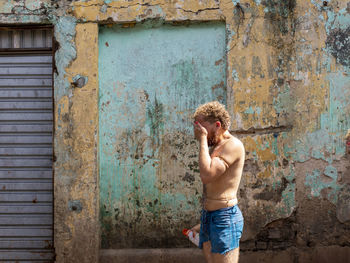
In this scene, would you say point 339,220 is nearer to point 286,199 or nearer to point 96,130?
point 286,199

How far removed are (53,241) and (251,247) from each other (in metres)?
2.24

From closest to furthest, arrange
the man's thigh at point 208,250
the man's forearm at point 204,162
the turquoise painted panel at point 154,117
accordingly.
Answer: the man's forearm at point 204,162 → the man's thigh at point 208,250 → the turquoise painted panel at point 154,117

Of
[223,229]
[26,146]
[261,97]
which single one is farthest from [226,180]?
[26,146]

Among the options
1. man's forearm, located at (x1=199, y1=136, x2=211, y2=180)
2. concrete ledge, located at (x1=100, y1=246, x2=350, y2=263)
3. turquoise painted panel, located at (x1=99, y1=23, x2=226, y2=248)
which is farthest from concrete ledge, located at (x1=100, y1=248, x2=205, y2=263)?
man's forearm, located at (x1=199, y1=136, x2=211, y2=180)

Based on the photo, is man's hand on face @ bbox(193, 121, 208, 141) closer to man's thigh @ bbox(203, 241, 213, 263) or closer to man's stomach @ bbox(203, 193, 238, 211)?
man's stomach @ bbox(203, 193, 238, 211)

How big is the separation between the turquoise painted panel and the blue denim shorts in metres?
1.89

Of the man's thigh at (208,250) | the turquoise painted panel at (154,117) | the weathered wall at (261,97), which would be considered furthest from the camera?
the turquoise painted panel at (154,117)

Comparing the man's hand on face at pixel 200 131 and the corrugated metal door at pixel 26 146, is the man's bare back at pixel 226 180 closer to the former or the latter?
the man's hand on face at pixel 200 131

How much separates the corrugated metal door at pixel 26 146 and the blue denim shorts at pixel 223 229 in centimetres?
255

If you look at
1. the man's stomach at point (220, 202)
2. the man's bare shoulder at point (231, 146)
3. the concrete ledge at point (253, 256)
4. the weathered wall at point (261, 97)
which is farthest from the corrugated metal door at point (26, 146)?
the man's bare shoulder at point (231, 146)

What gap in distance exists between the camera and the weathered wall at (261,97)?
487cm

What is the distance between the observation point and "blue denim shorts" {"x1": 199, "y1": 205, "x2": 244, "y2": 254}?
3031 millimetres

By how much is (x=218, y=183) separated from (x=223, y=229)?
32 centimetres

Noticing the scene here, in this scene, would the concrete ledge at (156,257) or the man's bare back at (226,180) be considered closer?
the man's bare back at (226,180)
